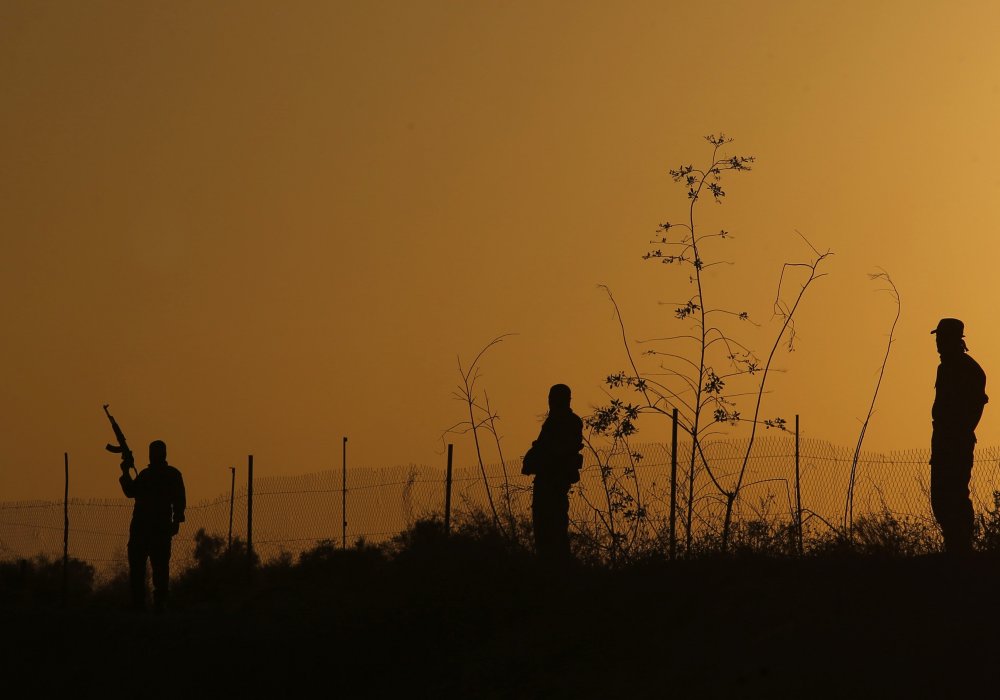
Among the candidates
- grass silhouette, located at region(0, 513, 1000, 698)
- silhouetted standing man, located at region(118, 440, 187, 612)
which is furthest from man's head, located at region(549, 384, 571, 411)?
silhouetted standing man, located at region(118, 440, 187, 612)

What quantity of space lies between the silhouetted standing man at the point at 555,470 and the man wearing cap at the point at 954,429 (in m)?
3.06

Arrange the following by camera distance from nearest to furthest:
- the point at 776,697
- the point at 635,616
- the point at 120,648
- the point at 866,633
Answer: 1. the point at 776,697
2. the point at 866,633
3. the point at 635,616
4. the point at 120,648

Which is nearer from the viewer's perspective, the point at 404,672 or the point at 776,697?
the point at 776,697

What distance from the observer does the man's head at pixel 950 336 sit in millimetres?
12094

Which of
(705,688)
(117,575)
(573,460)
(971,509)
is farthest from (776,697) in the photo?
(117,575)

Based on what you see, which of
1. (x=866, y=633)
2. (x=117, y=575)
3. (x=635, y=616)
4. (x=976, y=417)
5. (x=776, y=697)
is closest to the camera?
(x=776, y=697)

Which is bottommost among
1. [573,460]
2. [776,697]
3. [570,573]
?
[776,697]

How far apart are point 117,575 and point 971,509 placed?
1505 cm

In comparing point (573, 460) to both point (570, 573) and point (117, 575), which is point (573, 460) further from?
point (117, 575)

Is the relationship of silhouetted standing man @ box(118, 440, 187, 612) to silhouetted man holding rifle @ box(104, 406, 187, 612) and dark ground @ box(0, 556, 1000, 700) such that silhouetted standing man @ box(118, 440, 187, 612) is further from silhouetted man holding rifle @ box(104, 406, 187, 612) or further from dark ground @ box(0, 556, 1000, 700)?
dark ground @ box(0, 556, 1000, 700)

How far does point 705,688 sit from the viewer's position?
9828mm

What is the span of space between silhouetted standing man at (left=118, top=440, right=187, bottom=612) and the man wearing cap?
753 cm

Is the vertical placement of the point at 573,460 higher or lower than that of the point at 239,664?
higher

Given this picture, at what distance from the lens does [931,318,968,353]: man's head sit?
12.1 meters
